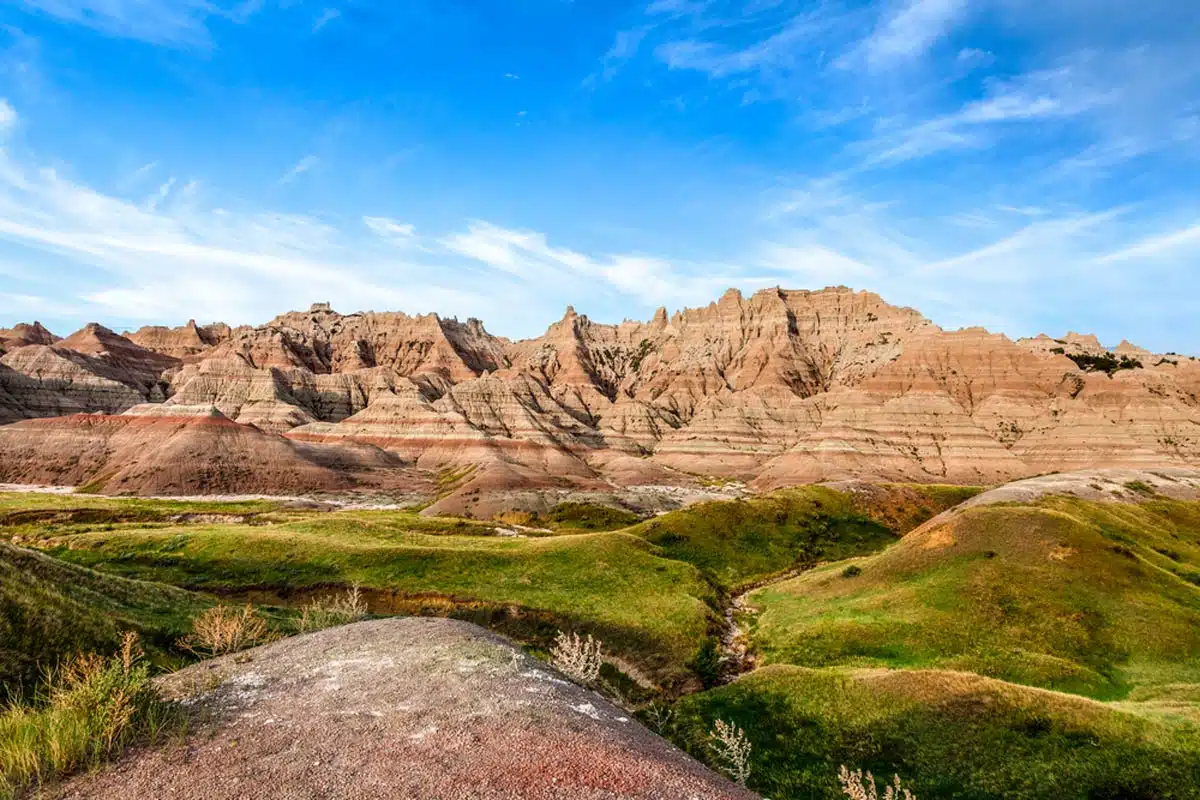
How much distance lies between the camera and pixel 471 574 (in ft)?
164

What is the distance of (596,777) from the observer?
36.1ft

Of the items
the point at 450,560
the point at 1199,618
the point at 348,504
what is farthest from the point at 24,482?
the point at 1199,618

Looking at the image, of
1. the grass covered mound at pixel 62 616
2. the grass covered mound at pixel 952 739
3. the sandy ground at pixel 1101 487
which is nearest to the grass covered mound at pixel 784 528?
the sandy ground at pixel 1101 487

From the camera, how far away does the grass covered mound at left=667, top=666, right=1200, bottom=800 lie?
18.5 metres

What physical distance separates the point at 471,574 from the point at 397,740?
39.0 meters

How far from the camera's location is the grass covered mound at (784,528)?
6415 centimetres

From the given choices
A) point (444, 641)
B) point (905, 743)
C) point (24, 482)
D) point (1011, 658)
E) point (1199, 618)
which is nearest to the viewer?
point (444, 641)

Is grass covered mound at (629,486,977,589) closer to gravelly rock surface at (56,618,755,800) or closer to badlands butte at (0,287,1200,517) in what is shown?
badlands butte at (0,287,1200,517)

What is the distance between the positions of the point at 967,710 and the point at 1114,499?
72.1m

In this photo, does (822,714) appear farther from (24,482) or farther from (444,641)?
(24,482)

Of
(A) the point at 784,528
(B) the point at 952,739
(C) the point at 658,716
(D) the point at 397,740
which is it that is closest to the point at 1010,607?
(B) the point at 952,739

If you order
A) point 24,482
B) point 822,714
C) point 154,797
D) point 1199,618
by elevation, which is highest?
point 154,797

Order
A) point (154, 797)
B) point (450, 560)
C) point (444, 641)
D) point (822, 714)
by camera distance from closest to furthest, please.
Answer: point (154, 797)
point (444, 641)
point (822, 714)
point (450, 560)

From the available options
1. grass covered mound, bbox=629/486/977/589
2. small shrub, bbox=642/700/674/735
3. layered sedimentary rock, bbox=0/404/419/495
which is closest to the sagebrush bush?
small shrub, bbox=642/700/674/735
